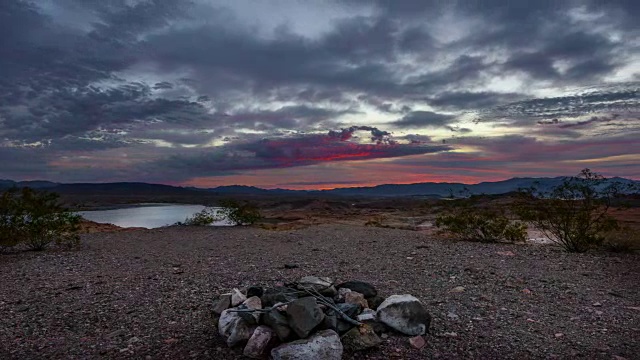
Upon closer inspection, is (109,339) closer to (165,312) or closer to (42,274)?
(165,312)

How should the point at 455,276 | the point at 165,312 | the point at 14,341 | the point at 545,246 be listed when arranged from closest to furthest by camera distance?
the point at 14,341, the point at 165,312, the point at 455,276, the point at 545,246

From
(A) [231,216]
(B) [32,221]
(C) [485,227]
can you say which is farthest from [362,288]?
(A) [231,216]

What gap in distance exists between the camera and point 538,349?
6191 millimetres

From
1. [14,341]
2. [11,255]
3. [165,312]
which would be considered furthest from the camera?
[11,255]

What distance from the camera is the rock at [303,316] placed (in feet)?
19.8

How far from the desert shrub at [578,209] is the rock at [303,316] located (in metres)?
11.6

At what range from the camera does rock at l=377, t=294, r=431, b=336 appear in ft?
21.7

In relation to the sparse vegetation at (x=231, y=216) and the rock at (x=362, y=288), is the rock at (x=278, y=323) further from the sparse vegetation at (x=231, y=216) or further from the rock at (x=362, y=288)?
the sparse vegetation at (x=231, y=216)

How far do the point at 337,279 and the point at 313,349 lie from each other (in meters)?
4.74

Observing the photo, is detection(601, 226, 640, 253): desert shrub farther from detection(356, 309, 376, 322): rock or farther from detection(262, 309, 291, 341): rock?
detection(262, 309, 291, 341): rock

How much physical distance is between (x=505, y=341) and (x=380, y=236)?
11.8m

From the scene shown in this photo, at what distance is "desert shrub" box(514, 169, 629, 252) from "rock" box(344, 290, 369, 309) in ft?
33.3

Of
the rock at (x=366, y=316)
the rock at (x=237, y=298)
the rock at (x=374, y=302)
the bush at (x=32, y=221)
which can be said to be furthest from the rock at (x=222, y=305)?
the bush at (x=32, y=221)

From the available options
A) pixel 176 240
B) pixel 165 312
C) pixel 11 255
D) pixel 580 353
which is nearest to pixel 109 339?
pixel 165 312
